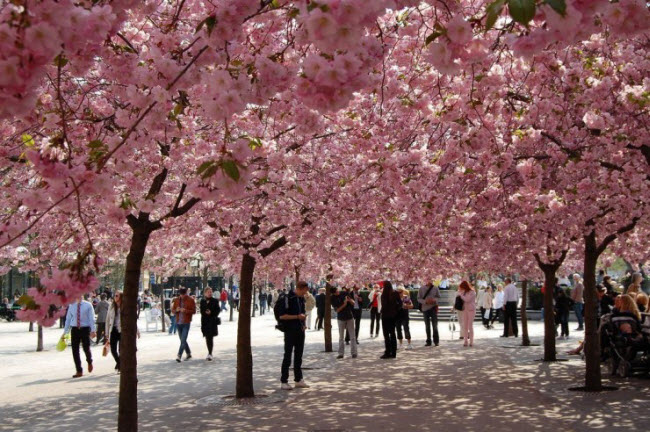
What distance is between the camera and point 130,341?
8906 millimetres

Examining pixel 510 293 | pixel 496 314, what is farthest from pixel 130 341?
pixel 496 314

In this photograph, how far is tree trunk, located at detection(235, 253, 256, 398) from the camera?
1299 centimetres

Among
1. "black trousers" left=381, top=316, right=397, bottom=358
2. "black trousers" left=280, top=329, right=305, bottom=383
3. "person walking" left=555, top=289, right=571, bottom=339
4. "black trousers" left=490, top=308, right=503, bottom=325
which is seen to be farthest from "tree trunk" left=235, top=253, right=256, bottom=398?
"black trousers" left=490, top=308, right=503, bottom=325

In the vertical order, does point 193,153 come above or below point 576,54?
below

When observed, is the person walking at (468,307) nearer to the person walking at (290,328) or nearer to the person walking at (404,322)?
the person walking at (404,322)

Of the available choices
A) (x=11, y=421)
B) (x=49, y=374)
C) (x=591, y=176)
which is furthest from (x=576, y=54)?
(x=49, y=374)

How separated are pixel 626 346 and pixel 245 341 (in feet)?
23.2

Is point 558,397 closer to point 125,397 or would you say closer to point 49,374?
point 125,397

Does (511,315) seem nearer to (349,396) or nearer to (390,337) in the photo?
(390,337)

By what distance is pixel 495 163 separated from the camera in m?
10.2

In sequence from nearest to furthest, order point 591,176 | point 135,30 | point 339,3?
point 339,3 → point 135,30 → point 591,176

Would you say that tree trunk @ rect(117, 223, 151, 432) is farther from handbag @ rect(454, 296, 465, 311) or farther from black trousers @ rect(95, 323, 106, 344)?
black trousers @ rect(95, 323, 106, 344)

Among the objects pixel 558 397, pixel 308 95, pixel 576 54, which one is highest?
pixel 576 54

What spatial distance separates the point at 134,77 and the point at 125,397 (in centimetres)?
430
